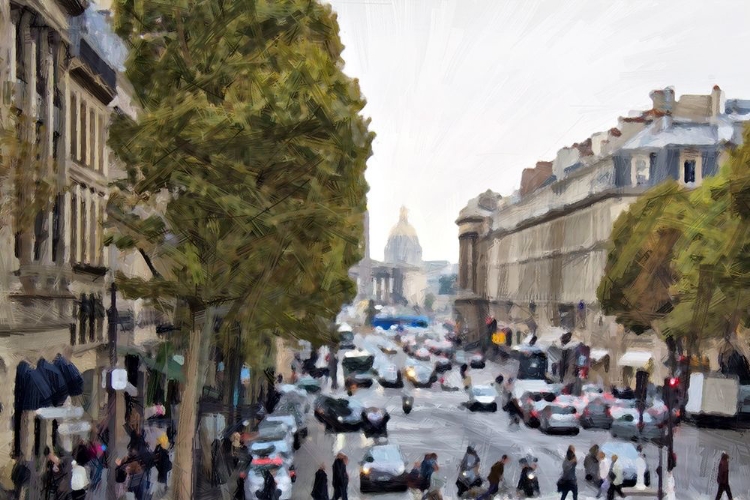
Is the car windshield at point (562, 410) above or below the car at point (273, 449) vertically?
below

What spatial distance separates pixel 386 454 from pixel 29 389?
9668 mm

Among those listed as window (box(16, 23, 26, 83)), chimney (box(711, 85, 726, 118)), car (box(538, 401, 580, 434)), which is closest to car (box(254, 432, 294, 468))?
window (box(16, 23, 26, 83))

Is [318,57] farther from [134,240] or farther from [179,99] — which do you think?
[134,240]

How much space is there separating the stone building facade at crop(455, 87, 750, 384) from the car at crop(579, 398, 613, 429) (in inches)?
630

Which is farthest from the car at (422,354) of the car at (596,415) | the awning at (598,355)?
the car at (596,415)

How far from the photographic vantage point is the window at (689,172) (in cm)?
6362

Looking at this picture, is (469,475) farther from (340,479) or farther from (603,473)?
(603,473)

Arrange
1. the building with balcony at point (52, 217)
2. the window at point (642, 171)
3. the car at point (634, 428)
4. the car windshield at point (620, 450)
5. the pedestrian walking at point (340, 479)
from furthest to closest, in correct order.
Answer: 1. the window at point (642, 171)
2. the car at point (634, 428)
3. the car windshield at point (620, 450)
4. the pedestrian walking at point (340, 479)
5. the building with balcony at point (52, 217)

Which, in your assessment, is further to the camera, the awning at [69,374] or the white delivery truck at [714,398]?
the white delivery truck at [714,398]

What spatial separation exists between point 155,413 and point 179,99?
77.7 ft

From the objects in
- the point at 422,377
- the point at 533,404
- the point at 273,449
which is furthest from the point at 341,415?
the point at 422,377

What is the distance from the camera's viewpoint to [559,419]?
42125 mm

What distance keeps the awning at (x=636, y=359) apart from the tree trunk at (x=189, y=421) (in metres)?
41.1

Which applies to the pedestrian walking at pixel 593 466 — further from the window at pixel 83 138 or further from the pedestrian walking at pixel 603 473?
the window at pixel 83 138
